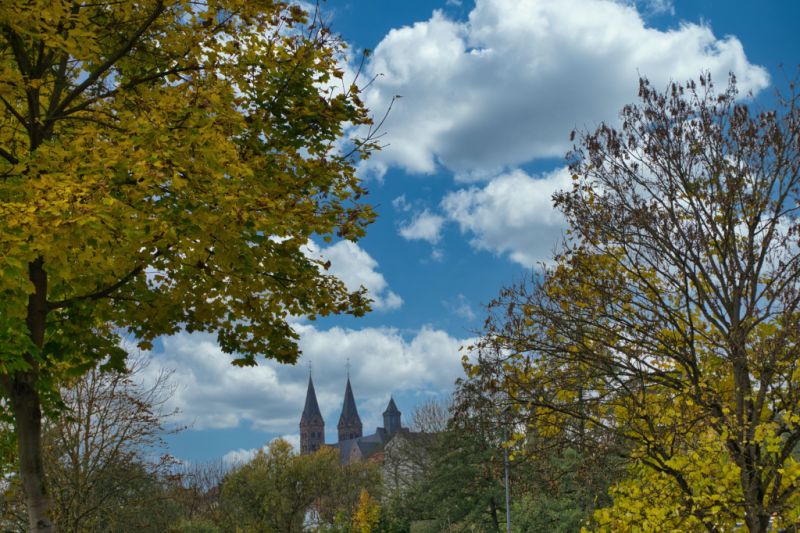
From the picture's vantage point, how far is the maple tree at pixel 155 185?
25.6 feet

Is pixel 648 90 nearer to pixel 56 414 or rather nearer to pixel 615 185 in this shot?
pixel 615 185

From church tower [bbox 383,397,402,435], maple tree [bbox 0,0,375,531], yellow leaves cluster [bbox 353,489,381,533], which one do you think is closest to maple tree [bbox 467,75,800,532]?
maple tree [bbox 0,0,375,531]

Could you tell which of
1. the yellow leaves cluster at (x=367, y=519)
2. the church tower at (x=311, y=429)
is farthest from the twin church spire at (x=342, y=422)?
the yellow leaves cluster at (x=367, y=519)

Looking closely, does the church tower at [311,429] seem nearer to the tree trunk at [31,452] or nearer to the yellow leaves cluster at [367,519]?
the yellow leaves cluster at [367,519]

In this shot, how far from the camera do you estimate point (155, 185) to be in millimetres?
8148

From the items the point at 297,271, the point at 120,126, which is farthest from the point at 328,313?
the point at 120,126

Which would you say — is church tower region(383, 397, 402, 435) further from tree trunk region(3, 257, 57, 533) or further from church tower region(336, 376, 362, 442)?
tree trunk region(3, 257, 57, 533)

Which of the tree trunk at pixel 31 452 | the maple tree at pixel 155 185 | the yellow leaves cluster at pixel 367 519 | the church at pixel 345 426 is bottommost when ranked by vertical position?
the yellow leaves cluster at pixel 367 519

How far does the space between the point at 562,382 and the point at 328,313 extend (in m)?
4.17

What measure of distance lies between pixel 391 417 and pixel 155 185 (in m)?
163

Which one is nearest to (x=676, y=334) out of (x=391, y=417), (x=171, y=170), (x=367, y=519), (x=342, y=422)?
(x=171, y=170)

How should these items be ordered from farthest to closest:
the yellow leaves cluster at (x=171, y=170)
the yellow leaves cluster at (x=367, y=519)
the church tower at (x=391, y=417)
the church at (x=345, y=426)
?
the church tower at (x=391, y=417) < the church at (x=345, y=426) < the yellow leaves cluster at (x=367, y=519) < the yellow leaves cluster at (x=171, y=170)

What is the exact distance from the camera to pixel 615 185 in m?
12.4

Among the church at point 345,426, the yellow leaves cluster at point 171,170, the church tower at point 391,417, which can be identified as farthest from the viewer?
the church tower at point 391,417
